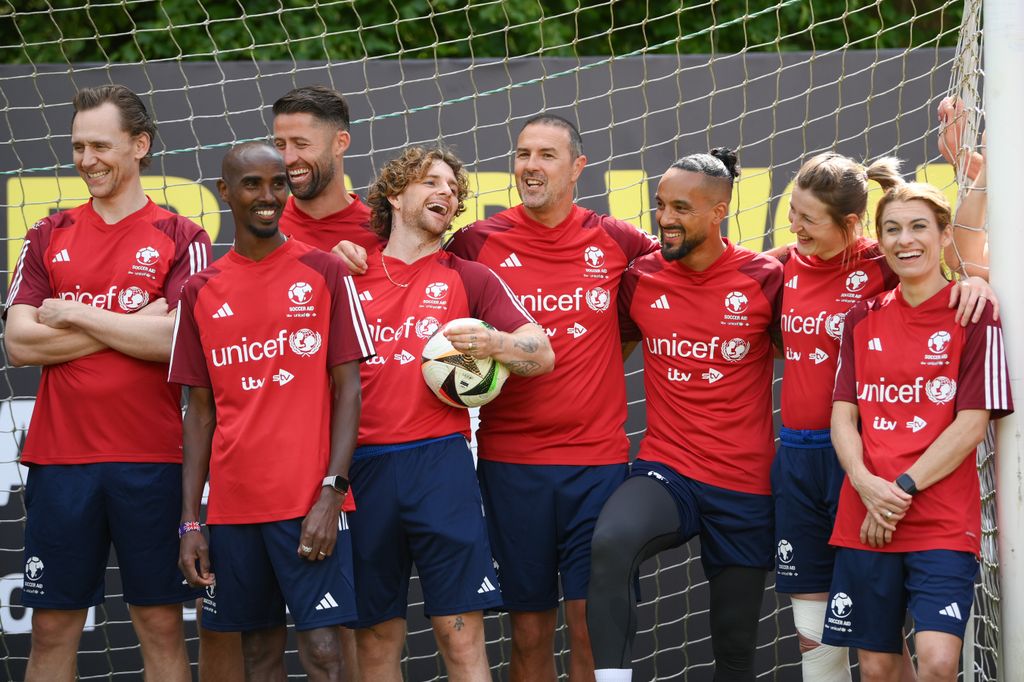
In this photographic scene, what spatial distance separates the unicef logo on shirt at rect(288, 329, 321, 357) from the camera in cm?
392

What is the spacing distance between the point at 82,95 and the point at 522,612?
245 cm

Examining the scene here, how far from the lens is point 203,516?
19.2ft

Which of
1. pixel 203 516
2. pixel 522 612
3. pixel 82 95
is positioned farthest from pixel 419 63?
pixel 522 612

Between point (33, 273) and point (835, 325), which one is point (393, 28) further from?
point (835, 325)

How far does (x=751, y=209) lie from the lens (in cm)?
596

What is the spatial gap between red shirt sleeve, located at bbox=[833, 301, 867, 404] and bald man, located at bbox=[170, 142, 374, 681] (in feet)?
5.16

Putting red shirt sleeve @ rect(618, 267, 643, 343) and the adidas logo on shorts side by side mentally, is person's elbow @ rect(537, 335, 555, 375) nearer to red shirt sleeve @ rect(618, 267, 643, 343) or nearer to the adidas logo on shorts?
red shirt sleeve @ rect(618, 267, 643, 343)

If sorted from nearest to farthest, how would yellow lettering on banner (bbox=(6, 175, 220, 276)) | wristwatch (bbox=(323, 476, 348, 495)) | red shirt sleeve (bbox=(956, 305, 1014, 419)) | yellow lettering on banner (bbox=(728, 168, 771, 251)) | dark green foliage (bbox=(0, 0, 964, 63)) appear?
wristwatch (bbox=(323, 476, 348, 495))
red shirt sleeve (bbox=(956, 305, 1014, 419))
yellow lettering on banner (bbox=(6, 175, 220, 276))
yellow lettering on banner (bbox=(728, 168, 771, 251))
dark green foliage (bbox=(0, 0, 964, 63))

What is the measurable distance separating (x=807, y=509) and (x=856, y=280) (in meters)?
0.82

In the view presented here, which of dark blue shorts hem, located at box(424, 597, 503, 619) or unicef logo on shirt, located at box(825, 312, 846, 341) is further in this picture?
unicef logo on shirt, located at box(825, 312, 846, 341)

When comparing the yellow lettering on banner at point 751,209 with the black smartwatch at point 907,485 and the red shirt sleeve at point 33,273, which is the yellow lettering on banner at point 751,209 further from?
A: the red shirt sleeve at point 33,273

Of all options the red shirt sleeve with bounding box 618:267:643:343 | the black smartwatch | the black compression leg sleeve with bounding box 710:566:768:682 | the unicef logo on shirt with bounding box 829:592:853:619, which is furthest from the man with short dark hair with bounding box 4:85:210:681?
the black smartwatch

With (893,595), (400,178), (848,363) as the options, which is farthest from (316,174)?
(893,595)

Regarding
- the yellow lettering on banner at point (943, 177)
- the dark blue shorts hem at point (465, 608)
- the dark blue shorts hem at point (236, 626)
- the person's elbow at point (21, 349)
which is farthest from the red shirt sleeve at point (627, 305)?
the person's elbow at point (21, 349)
